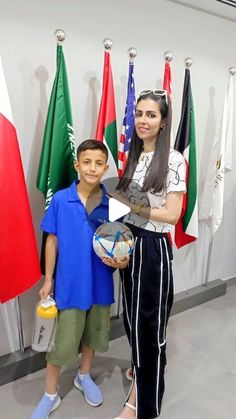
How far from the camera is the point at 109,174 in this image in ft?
5.81

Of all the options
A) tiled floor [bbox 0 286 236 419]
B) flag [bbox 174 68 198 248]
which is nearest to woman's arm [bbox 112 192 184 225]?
flag [bbox 174 68 198 248]

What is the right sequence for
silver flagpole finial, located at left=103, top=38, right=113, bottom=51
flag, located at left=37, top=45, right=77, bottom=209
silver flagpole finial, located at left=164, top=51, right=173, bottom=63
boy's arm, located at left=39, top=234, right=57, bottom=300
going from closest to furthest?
boy's arm, located at left=39, top=234, right=57, bottom=300, flag, located at left=37, top=45, right=77, bottom=209, silver flagpole finial, located at left=103, top=38, right=113, bottom=51, silver flagpole finial, located at left=164, top=51, right=173, bottom=63

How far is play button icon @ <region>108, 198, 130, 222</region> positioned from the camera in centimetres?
136

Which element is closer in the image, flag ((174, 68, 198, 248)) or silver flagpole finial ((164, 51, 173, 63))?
silver flagpole finial ((164, 51, 173, 63))

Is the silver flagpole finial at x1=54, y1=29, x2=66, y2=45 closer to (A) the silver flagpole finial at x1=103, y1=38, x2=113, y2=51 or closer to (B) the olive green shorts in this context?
(A) the silver flagpole finial at x1=103, y1=38, x2=113, y2=51

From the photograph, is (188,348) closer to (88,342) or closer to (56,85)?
(88,342)

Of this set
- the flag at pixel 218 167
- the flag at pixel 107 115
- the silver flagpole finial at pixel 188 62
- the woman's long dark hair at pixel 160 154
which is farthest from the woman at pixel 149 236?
the flag at pixel 218 167

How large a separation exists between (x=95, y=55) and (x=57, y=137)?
542 mm

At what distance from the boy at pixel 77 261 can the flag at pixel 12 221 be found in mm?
94

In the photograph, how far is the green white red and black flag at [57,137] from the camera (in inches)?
61.8

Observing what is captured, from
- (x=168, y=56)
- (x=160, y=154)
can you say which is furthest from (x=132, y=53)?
(x=160, y=154)

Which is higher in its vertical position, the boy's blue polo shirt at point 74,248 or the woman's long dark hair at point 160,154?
the woman's long dark hair at point 160,154

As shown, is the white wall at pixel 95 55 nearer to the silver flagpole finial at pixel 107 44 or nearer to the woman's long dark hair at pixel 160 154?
the silver flagpole finial at pixel 107 44

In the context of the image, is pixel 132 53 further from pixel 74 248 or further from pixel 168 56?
pixel 74 248
